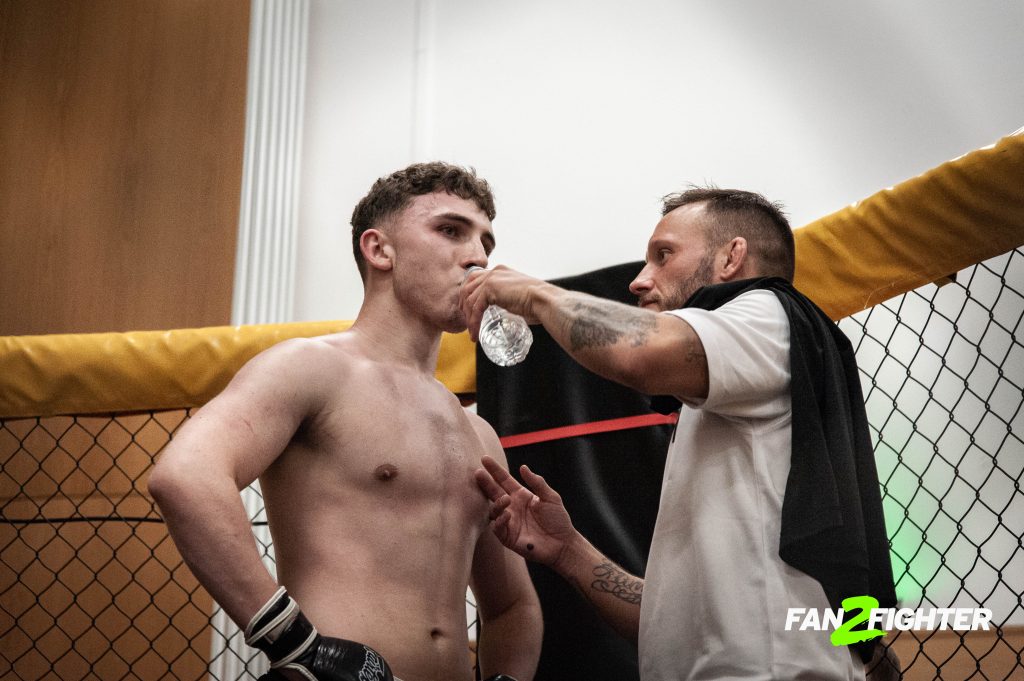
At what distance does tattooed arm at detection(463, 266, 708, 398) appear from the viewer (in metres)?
1.36

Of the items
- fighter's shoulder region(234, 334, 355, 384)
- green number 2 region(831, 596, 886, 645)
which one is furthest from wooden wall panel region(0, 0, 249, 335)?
green number 2 region(831, 596, 886, 645)

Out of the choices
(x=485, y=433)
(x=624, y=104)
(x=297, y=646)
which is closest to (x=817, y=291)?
(x=485, y=433)

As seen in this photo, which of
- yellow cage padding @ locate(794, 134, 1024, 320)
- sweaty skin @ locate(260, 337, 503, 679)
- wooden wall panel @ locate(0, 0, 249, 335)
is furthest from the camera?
wooden wall panel @ locate(0, 0, 249, 335)

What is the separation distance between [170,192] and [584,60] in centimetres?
194

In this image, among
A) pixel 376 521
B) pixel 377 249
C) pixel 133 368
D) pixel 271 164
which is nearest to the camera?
pixel 376 521

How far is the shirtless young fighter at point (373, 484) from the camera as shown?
4.49 ft

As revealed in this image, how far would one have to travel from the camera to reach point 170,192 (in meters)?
4.30

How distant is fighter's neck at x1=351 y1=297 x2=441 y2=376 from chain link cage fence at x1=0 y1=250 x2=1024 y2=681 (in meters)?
0.93

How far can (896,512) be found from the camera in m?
3.12

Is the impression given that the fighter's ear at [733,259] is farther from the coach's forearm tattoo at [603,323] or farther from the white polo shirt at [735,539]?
the coach's forearm tattoo at [603,323]

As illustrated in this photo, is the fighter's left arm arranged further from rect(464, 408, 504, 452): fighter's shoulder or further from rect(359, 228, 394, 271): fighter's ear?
rect(359, 228, 394, 271): fighter's ear

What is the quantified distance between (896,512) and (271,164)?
2.91 meters

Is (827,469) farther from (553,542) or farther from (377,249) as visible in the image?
(377,249)

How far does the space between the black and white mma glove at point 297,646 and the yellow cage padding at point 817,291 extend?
3.62 ft
